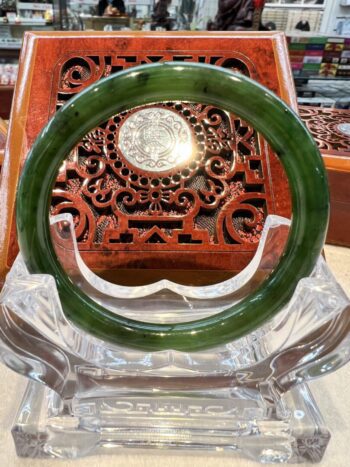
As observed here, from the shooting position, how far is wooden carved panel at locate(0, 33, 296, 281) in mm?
704

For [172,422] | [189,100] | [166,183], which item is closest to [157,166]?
[166,183]

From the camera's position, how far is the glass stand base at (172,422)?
52cm

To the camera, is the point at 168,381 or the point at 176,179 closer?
the point at 168,381

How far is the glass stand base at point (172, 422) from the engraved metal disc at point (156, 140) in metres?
Answer: 0.37

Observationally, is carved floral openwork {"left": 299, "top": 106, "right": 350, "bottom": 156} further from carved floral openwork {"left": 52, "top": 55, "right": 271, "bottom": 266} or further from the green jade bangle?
the green jade bangle

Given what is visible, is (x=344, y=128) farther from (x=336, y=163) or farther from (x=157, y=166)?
(x=157, y=166)

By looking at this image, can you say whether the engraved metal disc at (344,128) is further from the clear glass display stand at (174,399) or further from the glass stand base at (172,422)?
the glass stand base at (172,422)

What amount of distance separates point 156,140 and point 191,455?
0.49 metres

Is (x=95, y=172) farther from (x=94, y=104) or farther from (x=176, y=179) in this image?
(x=94, y=104)

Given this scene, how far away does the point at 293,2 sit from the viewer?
143 cm

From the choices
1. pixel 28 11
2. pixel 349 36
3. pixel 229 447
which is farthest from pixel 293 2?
pixel 229 447

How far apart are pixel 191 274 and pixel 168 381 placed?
0.73 feet

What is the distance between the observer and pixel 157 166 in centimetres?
74

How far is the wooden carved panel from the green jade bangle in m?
0.21
